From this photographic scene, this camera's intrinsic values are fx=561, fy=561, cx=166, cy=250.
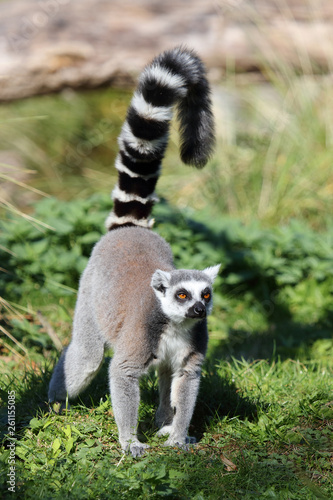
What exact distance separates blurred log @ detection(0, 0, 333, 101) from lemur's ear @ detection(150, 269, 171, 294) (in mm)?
5859

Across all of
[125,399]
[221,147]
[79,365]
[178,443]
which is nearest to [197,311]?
[125,399]

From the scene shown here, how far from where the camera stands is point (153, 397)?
3.67 metres

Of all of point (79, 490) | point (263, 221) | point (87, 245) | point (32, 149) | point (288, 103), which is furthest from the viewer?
point (32, 149)

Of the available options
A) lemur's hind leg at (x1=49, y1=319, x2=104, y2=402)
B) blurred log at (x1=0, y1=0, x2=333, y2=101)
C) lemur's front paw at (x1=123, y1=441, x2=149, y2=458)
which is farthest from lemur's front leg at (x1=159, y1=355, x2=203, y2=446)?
blurred log at (x1=0, y1=0, x2=333, y2=101)

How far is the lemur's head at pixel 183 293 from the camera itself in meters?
2.95

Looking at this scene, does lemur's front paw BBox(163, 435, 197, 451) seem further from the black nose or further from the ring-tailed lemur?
the black nose

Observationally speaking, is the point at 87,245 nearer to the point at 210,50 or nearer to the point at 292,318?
the point at 292,318

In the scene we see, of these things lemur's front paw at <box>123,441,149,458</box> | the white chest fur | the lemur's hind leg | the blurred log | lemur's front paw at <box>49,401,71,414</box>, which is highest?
the blurred log

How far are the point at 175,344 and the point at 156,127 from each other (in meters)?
1.35

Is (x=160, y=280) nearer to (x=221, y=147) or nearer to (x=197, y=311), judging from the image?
(x=197, y=311)

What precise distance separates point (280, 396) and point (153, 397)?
2.72 ft

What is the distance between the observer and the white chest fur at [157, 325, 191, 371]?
10.2 feet

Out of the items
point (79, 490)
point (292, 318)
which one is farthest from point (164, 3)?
point (79, 490)

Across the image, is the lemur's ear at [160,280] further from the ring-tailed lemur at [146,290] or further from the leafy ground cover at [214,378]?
the leafy ground cover at [214,378]
